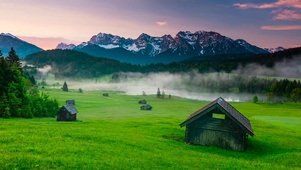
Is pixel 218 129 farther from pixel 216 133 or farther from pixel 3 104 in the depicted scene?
pixel 3 104

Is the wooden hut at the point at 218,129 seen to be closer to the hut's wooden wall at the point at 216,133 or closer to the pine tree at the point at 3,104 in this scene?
the hut's wooden wall at the point at 216,133

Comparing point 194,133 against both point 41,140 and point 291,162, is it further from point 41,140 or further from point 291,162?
point 41,140

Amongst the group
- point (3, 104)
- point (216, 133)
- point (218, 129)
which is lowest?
point (216, 133)

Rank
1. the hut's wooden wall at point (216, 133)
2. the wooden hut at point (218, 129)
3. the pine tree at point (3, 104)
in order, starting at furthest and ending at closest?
the pine tree at point (3, 104) → the hut's wooden wall at point (216, 133) → the wooden hut at point (218, 129)

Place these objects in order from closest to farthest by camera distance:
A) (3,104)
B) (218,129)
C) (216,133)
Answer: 1. (218,129)
2. (216,133)
3. (3,104)

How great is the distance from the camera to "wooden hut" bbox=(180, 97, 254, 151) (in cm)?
3388

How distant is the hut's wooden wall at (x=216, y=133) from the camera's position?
112ft

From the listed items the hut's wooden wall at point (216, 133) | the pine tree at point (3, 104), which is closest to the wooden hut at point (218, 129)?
the hut's wooden wall at point (216, 133)

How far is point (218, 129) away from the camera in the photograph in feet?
113

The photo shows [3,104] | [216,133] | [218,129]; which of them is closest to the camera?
[218,129]

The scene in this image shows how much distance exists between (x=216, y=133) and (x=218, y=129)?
615 mm

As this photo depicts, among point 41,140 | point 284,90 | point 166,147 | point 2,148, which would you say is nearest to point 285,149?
point 166,147

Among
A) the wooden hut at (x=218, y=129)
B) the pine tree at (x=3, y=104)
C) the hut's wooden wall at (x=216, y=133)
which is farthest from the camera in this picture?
the pine tree at (x=3, y=104)

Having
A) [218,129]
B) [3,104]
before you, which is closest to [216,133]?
[218,129]
